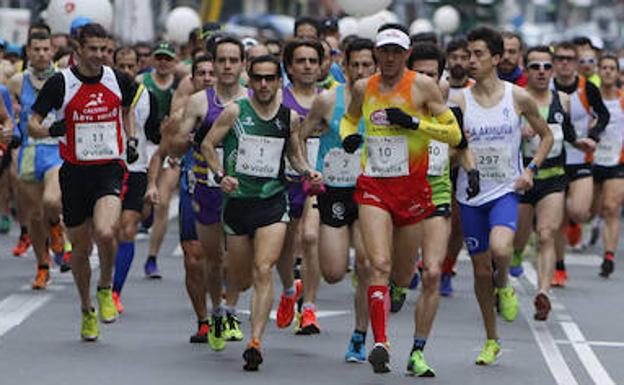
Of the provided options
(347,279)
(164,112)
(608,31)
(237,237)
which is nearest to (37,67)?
(164,112)

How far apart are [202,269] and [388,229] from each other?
1674 mm

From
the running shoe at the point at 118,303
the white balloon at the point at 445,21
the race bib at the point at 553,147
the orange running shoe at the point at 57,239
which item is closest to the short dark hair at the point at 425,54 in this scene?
the race bib at the point at 553,147

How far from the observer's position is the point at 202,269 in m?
13.2

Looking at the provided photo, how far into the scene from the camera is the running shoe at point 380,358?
11602 mm

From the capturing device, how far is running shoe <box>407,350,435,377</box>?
12.0 meters

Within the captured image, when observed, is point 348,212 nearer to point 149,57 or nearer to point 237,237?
point 237,237

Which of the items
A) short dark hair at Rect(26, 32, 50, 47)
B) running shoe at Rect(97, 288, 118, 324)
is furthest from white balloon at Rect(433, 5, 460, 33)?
running shoe at Rect(97, 288, 118, 324)

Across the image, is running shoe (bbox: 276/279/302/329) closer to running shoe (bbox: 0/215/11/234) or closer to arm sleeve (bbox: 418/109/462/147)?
arm sleeve (bbox: 418/109/462/147)

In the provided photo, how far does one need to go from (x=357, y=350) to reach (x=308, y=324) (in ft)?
4.88

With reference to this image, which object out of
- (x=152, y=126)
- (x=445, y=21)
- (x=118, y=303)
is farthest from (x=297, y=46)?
(x=445, y=21)

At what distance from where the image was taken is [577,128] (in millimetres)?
18641

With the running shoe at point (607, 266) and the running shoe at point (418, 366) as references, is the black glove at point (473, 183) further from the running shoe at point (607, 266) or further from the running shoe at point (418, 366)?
the running shoe at point (607, 266)

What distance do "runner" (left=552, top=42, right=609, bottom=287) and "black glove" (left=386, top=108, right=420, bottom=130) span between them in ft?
20.7

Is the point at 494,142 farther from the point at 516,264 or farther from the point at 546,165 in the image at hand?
→ the point at 516,264
